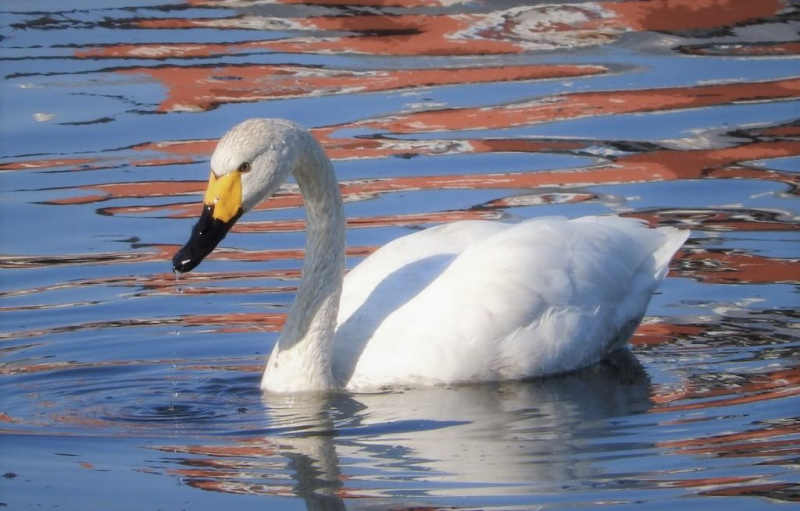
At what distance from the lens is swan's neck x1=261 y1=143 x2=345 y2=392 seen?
283 inches

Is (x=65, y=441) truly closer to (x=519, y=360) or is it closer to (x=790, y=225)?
(x=519, y=360)

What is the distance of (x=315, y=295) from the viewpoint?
290 inches

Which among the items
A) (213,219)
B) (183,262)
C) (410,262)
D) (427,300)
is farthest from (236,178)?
(410,262)

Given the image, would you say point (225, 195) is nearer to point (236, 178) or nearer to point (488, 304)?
point (236, 178)

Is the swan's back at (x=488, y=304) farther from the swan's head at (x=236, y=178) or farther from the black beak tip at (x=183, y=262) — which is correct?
the black beak tip at (x=183, y=262)

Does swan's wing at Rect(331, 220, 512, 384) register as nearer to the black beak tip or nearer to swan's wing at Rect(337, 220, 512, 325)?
swan's wing at Rect(337, 220, 512, 325)

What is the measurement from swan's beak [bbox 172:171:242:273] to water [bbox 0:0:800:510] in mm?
711

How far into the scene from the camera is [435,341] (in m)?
7.14

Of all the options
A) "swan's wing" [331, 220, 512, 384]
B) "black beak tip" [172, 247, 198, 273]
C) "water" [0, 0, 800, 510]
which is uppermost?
"black beak tip" [172, 247, 198, 273]

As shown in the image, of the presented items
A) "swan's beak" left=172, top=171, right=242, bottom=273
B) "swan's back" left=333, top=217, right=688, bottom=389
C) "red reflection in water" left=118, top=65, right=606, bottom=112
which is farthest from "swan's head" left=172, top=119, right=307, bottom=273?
"red reflection in water" left=118, top=65, right=606, bottom=112

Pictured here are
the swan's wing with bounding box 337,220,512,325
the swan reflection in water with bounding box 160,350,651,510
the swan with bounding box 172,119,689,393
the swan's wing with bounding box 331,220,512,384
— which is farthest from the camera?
the swan's wing with bounding box 337,220,512,325

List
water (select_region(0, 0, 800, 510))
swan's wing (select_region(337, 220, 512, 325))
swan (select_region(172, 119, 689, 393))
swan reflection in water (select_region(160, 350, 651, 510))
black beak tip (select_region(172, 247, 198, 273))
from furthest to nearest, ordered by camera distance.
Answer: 1. swan's wing (select_region(337, 220, 512, 325))
2. swan (select_region(172, 119, 689, 393))
3. black beak tip (select_region(172, 247, 198, 273))
4. water (select_region(0, 0, 800, 510))
5. swan reflection in water (select_region(160, 350, 651, 510))

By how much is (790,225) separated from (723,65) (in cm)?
447

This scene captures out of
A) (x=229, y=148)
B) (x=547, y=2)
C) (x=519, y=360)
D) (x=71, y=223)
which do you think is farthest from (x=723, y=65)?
(x=229, y=148)
